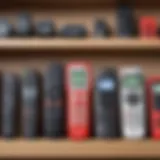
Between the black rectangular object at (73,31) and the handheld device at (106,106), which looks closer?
the handheld device at (106,106)

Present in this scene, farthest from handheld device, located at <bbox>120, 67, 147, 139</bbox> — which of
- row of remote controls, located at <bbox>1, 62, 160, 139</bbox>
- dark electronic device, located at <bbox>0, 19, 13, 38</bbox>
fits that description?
dark electronic device, located at <bbox>0, 19, 13, 38</bbox>

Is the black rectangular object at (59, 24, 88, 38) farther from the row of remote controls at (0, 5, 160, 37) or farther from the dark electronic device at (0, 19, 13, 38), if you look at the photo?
the dark electronic device at (0, 19, 13, 38)

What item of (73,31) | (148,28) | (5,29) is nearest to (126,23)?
(148,28)

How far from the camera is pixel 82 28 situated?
127 cm

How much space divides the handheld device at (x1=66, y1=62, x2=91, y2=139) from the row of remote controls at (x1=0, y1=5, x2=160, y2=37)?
0.15 metres

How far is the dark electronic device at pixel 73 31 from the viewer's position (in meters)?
1.25

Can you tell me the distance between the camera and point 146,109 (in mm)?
1190

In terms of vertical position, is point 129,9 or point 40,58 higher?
point 129,9

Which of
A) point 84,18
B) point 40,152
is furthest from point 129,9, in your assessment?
point 40,152

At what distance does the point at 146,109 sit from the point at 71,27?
1.20 feet

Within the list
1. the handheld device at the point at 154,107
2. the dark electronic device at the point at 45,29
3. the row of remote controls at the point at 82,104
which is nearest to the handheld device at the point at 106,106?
the row of remote controls at the point at 82,104

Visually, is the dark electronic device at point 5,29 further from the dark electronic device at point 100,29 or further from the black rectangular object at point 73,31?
the dark electronic device at point 100,29

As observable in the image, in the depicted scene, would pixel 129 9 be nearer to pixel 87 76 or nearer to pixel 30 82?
pixel 87 76

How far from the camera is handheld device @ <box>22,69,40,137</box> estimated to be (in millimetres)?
1164
